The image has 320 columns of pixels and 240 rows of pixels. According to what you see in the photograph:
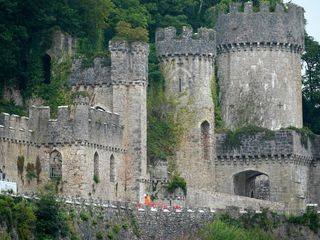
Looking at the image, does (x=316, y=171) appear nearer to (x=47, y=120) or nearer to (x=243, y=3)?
(x=243, y=3)

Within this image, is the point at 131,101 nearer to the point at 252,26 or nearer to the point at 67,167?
the point at 67,167

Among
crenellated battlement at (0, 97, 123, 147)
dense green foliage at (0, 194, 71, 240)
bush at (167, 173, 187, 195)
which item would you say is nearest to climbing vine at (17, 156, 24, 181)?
crenellated battlement at (0, 97, 123, 147)

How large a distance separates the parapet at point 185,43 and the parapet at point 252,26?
4.44 m

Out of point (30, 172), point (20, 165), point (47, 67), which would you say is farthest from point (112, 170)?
point (47, 67)

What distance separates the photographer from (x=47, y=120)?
315 feet

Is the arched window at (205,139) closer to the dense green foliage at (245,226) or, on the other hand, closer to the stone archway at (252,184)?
the stone archway at (252,184)

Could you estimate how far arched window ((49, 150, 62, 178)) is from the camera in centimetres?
9556

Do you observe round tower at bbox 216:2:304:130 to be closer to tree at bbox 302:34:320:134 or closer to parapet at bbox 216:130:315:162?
parapet at bbox 216:130:315:162

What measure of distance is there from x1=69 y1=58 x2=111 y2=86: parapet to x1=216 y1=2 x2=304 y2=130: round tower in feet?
39.5

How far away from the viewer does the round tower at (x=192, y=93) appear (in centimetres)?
10562

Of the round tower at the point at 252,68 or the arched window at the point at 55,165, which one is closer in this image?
the arched window at the point at 55,165

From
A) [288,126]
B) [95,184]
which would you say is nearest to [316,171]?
[288,126]

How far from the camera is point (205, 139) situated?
107m

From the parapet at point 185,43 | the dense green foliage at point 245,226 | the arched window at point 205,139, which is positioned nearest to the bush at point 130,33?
the parapet at point 185,43
